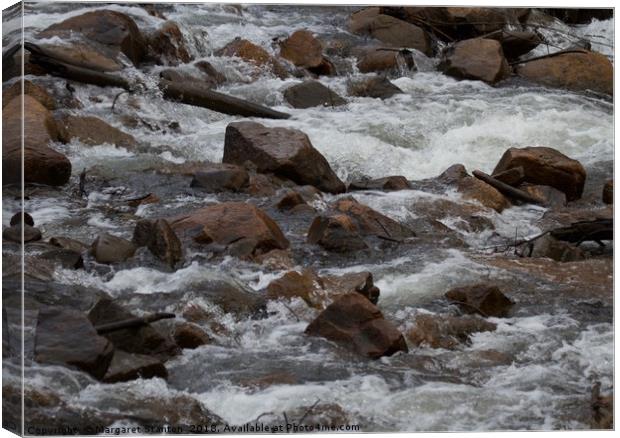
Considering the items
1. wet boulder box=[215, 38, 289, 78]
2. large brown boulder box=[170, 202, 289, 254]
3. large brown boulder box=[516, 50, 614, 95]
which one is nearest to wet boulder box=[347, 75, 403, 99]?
wet boulder box=[215, 38, 289, 78]

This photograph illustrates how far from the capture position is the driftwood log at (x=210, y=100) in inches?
254

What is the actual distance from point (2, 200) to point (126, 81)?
1.48 m

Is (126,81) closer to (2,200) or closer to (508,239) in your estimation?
(2,200)

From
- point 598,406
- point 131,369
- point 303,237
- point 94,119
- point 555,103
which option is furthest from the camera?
point 555,103

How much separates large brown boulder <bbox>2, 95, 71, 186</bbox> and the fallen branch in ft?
6.34

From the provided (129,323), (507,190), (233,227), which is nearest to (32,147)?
(233,227)

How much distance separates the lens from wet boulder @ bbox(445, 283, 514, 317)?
5641 millimetres

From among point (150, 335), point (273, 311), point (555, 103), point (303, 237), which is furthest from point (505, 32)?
point (150, 335)

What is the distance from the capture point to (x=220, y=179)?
629 cm

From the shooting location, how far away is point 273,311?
5453 millimetres

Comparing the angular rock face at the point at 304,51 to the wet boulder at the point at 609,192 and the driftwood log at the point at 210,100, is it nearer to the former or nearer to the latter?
the driftwood log at the point at 210,100

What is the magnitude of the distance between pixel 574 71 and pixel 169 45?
77.3 inches

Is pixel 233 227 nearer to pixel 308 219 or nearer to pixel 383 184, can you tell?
pixel 308 219

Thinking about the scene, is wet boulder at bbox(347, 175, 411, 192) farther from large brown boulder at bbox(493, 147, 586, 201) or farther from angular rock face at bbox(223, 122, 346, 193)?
large brown boulder at bbox(493, 147, 586, 201)
